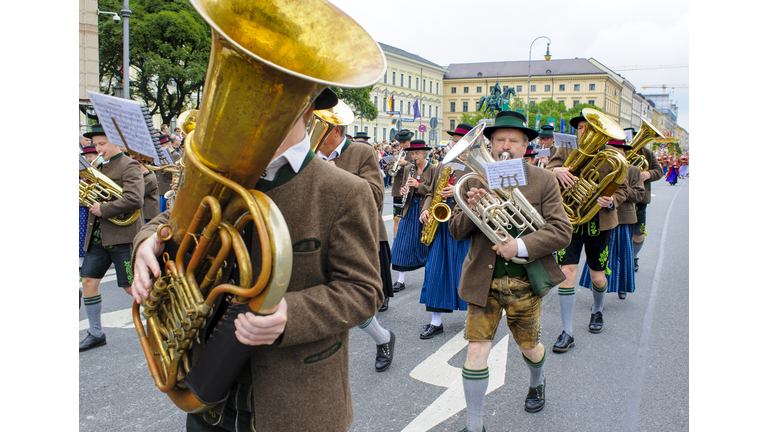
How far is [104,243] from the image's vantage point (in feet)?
14.8

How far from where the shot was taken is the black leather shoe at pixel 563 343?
451 centimetres

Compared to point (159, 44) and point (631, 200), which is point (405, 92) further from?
point (631, 200)

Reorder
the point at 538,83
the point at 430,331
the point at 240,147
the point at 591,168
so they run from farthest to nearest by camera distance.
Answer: the point at 538,83 < the point at 591,168 < the point at 430,331 < the point at 240,147

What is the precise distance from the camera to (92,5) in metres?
22.9

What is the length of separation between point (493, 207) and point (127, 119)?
8.49 feet

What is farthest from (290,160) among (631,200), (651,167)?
(651,167)

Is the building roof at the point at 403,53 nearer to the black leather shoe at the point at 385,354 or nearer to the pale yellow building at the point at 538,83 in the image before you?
the pale yellow building at the point at 538,83

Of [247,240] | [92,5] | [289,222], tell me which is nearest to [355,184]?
[289,222]

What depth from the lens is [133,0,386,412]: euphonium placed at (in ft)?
4.20

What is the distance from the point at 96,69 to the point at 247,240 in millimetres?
26574

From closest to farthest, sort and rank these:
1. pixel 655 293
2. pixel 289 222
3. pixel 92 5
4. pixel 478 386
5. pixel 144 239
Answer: pixel 289 222 < pixel 144 239 < pixel 478 386 < pixel 655 293 < pixel 92 5

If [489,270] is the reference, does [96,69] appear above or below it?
above

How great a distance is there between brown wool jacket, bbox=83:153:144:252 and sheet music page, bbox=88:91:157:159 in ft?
2.94

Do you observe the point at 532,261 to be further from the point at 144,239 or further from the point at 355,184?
the point at 144,239
